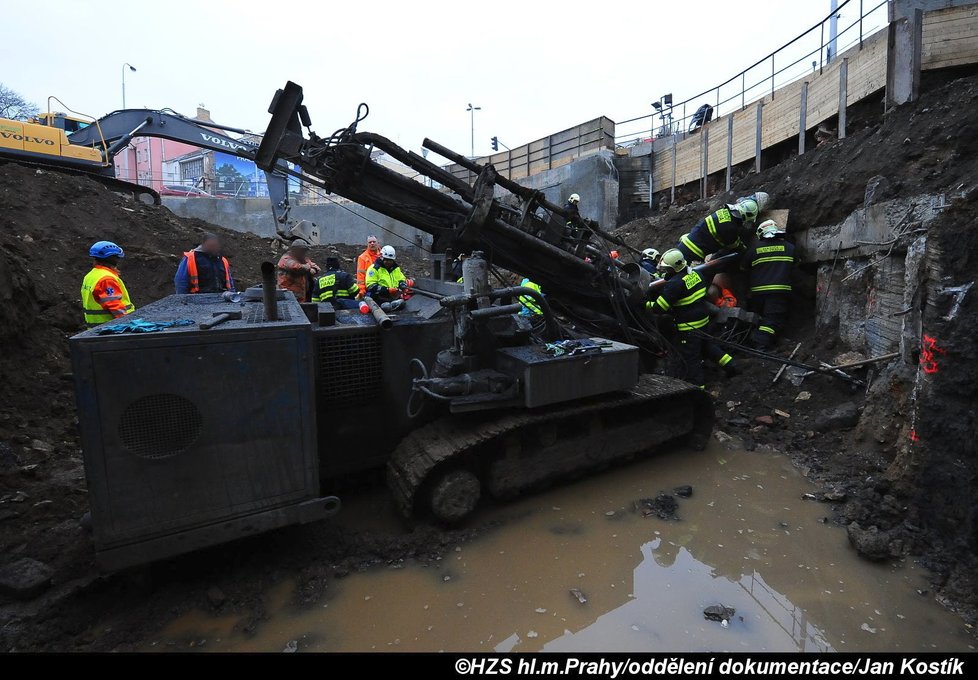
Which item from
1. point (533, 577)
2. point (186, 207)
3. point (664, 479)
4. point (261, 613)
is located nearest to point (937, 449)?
point (664, 479)

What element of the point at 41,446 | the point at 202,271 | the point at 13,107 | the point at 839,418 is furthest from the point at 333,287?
the point at 13,107

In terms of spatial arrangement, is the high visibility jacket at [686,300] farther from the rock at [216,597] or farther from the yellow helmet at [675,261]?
the rock at [216,597]

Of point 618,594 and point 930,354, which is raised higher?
point 930,354

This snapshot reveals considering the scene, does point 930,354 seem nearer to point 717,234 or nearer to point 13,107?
point 717,234

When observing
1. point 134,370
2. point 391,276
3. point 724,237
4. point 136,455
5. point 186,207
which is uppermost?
point 186,207

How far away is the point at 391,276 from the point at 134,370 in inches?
183

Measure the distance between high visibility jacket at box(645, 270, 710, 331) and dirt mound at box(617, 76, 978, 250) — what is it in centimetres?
198

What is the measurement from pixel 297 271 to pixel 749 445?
17.3 feet

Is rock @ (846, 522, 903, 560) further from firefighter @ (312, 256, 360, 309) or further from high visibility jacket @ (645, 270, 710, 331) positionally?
firefighter @ (312, 256, 360, 309)

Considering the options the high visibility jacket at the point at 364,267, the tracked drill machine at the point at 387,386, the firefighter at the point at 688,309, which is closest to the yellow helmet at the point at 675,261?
the firefighter at the point at 688,309

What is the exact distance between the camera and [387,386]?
3881 mm

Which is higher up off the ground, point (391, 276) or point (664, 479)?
point (391, 276)
